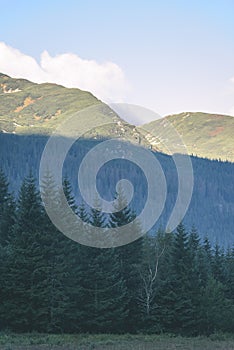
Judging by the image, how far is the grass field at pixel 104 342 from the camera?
3309cm

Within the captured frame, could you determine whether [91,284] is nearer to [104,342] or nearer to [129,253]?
[129,253]

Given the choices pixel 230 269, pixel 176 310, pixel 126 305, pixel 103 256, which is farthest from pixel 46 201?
pixel 230 269

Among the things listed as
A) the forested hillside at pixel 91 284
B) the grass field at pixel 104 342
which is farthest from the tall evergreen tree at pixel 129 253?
the grass field at pixel 104 342

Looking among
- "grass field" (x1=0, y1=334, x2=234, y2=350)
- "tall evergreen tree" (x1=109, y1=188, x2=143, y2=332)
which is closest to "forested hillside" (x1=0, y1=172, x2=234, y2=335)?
"tall evergreen tree" (x1=109, y1=188, x2=143, y2=332)

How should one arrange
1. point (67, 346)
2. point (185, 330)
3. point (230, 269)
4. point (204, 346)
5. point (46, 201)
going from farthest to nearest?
point (230, 269)
point (185, 330)
point (46, 201)
point (204, 346)
point (67, 346)

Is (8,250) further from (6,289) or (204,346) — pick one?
(204,346)

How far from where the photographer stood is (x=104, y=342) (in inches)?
1416

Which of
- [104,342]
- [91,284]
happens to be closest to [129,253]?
[91,284]

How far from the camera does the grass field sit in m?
33.1

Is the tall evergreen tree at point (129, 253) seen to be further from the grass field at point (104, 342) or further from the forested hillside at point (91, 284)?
the grass field at point (104, 342)

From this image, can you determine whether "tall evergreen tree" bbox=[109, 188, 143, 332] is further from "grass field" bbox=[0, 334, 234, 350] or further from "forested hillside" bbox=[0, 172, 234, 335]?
"grass field" bbox=[0, 334, 234, 350]

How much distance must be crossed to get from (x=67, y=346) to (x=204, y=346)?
30.0 ft

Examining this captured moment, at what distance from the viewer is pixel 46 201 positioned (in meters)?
43.9

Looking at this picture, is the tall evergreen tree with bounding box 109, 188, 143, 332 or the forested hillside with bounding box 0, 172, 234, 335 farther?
the tall evergreen tree with bounding box 109, 188, 143, 332
